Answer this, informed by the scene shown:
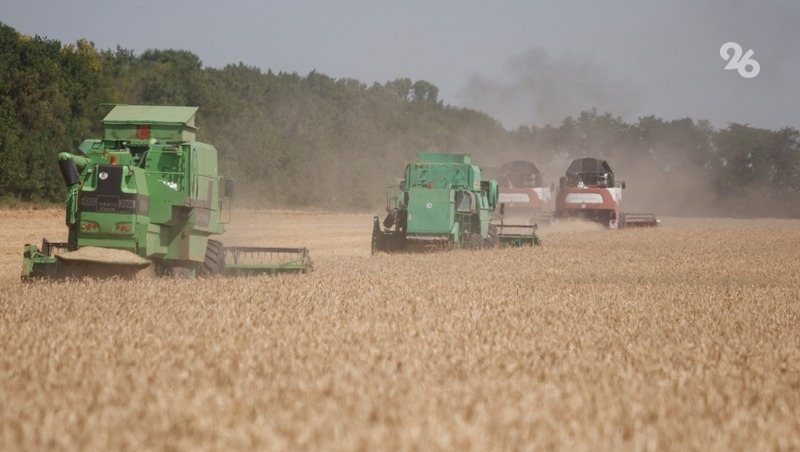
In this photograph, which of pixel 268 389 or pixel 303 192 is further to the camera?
pixel 303 192

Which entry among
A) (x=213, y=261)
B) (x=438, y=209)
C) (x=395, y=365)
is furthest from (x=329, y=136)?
(x=395, y=365)

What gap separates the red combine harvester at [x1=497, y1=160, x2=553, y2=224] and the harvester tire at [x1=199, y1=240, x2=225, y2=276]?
25.9 metres

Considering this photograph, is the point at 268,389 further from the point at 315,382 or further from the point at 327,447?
the point at 327,447

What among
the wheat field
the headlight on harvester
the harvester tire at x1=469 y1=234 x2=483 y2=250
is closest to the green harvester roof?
the headlight on harvester

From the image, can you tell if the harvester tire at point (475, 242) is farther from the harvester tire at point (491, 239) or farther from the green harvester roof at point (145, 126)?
the green harvester roof at point (145, 126)

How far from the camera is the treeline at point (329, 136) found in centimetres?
3781

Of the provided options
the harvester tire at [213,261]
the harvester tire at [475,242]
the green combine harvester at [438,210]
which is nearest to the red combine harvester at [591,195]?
the green combine harvester at [438,210]

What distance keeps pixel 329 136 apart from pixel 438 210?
36480 mm

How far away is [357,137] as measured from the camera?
59.8 m

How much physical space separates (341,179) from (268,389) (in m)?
50.2

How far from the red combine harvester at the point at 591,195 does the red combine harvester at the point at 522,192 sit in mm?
1563

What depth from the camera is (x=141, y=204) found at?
41.8ft

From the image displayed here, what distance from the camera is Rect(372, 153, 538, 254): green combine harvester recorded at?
73.9 ft

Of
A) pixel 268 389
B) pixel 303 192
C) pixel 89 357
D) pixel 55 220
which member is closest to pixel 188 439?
pixel 268 389
